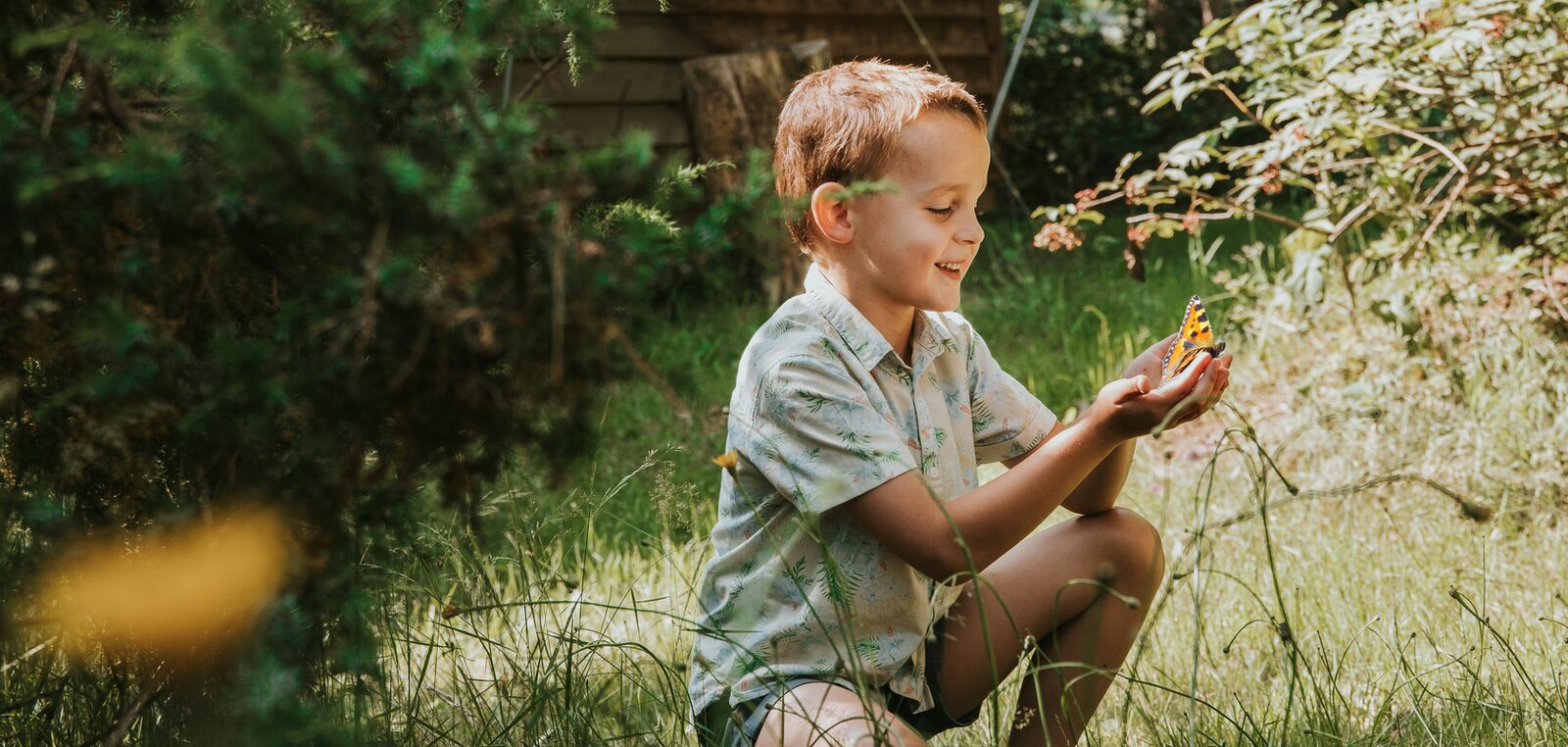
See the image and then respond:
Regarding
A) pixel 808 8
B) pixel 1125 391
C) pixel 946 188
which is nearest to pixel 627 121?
pixel 808 8

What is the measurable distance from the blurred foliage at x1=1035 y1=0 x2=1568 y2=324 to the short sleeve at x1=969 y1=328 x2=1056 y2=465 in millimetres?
1047

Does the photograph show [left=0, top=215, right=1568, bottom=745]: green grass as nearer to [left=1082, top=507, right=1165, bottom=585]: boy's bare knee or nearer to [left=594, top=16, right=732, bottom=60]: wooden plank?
[left=1082, top=507, right=1165, bottom=585]: boy's bare knee

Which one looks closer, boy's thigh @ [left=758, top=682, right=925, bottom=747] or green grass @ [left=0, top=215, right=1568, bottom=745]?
boy's thigh @ [left=758, top=682, right=925, bottom=747]

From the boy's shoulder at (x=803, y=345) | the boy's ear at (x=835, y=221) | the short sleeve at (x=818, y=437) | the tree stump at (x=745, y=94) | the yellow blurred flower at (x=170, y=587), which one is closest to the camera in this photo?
the yellow blurred flower at (x=170, y=587)

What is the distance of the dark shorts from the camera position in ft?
5.71

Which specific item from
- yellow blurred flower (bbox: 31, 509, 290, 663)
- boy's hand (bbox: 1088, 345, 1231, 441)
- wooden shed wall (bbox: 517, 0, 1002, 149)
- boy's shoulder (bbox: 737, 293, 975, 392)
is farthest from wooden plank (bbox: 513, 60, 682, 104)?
boy's hand (bbox: 1088, 345, 1231, 441)

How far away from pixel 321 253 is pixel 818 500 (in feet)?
2.53

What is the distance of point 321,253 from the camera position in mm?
1104

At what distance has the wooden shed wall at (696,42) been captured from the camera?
6066 mm

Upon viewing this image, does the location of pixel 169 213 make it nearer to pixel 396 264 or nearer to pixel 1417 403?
pixel 396 264

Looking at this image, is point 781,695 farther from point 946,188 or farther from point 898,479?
point 946,188

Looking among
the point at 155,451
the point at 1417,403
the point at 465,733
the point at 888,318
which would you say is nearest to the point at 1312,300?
the point at 1417,403

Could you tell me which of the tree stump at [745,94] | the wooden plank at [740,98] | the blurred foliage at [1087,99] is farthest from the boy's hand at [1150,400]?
the blurred foliage at [1087,99]

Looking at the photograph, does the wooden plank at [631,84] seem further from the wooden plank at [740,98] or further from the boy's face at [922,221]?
the boy's face at [922,221]
